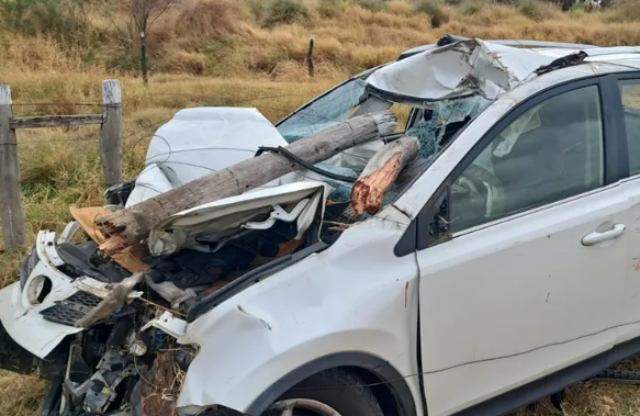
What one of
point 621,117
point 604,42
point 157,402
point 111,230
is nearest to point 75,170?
point 111,230

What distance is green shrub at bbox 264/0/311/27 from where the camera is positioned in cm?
2480

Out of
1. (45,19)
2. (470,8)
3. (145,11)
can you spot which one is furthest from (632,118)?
(470,8)

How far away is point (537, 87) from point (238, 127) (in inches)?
70.7

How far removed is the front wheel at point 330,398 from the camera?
2.15 meters

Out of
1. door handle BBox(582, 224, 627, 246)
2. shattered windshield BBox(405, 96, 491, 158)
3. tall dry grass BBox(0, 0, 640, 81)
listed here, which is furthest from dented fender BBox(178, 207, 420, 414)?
tall dry grass BBox(0, 0, 640, 81)

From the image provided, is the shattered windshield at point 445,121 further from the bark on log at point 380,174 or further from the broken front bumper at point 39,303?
the broken front bumper at point 39,303

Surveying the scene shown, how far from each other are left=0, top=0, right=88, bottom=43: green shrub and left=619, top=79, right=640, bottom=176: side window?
53.6 ft

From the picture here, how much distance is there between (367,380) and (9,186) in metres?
3.83

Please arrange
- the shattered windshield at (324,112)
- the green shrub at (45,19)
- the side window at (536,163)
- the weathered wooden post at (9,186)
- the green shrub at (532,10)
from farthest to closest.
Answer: the green shrub at (532,10)
the green shrub at (45,19)
the weathered wooden post at (9,186)
the shattered windshield at (324,112)
the side window at (536,163)

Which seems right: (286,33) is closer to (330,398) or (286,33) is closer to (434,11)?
(434,11)

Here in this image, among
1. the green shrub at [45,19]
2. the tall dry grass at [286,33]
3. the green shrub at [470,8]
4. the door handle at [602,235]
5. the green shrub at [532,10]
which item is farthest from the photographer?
the green shrub at [532,10]

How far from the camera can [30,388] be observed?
3254mm

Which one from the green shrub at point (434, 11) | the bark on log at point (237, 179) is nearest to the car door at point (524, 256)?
the bark on log at point (237, 179)

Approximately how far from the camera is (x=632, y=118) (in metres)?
2.96
